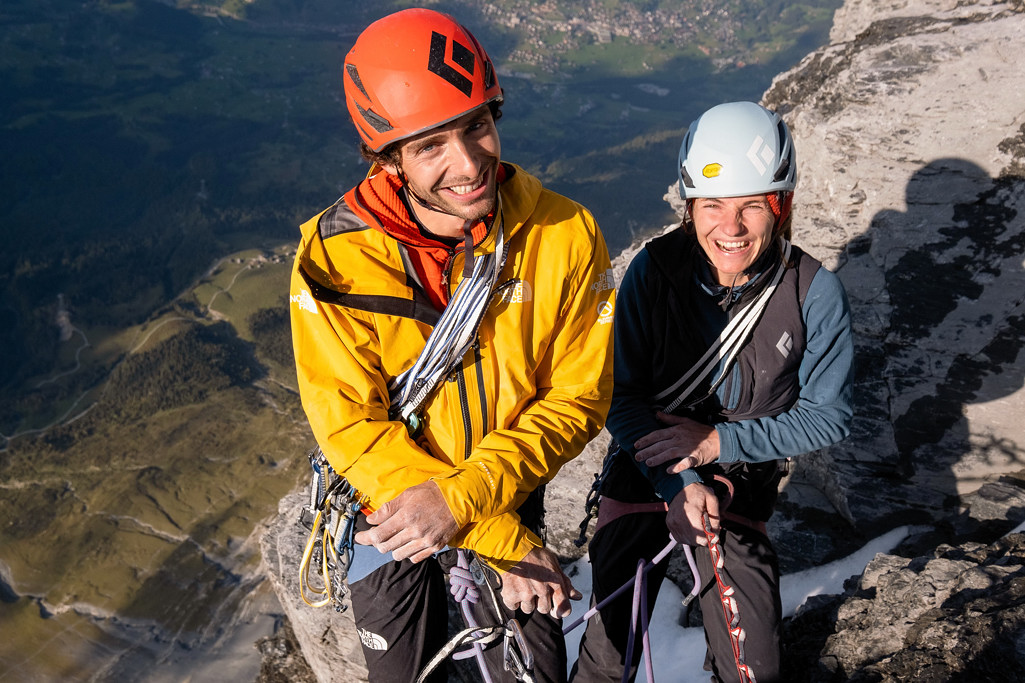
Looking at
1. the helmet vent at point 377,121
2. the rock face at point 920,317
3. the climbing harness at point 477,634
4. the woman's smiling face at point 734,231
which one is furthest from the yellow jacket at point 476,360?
the rock face at point 920,317

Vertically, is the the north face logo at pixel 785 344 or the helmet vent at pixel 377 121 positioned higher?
the helmet vent at pixel 377 121

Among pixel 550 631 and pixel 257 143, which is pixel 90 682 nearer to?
pixel 550 631

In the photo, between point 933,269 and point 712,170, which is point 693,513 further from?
point 933,269

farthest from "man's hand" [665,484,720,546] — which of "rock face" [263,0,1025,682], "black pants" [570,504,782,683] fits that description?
"rock face" [263,0,1025,682]

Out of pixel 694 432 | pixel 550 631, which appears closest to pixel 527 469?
pixel 550 631

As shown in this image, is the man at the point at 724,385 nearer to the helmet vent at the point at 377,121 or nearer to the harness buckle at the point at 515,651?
the harness buckle at the point at 515,651

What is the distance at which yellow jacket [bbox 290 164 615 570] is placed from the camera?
9.21ft

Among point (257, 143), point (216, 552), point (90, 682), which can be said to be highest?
point (257, 143)

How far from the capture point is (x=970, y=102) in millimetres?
5805

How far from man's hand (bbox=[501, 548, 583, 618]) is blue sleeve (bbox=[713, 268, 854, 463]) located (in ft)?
3.63

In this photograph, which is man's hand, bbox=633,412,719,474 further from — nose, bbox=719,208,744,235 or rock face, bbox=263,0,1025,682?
rock face, bbox=263,0,1025,682

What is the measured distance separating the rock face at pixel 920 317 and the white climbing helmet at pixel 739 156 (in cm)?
279

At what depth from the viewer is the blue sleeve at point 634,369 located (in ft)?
11.6

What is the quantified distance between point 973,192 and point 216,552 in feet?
294
